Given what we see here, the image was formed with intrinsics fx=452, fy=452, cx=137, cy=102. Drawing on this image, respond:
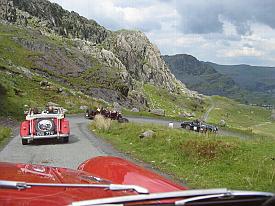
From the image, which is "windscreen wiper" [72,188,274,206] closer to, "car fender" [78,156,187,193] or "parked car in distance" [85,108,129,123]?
"car fender" [78,156,187,193]

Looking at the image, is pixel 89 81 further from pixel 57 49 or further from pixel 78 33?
pixel 78 33

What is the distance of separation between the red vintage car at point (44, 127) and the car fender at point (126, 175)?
44.3ft

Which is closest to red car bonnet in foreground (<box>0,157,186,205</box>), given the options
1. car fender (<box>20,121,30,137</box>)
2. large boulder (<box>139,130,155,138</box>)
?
large boulder (<box>139,130,155,138</box>)

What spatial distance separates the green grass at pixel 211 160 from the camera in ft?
37.2

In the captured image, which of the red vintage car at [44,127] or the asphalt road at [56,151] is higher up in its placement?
→ the red vintage car at [44,127]

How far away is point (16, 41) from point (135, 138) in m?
72.1

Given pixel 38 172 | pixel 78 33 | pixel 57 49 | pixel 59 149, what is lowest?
pixel 59 149

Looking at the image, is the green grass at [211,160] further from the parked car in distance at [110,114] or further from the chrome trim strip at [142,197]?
the parked car in distance at [110,114]

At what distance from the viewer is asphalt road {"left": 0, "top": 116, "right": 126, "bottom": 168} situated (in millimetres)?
14636

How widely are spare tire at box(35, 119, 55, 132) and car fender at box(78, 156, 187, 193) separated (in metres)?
13.8

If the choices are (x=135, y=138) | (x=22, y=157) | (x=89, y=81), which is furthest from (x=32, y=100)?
(x=22, y=157)

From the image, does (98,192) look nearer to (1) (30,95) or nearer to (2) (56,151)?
(2) (56,151)

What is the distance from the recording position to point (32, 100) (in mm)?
51375

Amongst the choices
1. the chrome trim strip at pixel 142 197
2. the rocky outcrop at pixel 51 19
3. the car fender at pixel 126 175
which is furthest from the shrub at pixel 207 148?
the rocky outcrop at pixel 51 19
